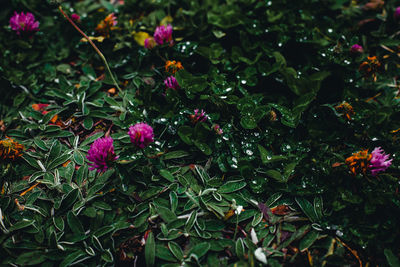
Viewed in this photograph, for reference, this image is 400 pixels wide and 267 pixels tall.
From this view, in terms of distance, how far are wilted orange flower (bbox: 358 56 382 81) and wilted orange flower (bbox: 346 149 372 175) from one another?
70cm

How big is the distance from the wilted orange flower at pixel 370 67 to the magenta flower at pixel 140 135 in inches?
59.2

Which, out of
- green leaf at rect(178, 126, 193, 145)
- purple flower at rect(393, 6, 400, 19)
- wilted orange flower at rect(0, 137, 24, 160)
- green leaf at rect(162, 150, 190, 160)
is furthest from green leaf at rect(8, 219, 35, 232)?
purple flower at rect(393, 6, 400, 19)

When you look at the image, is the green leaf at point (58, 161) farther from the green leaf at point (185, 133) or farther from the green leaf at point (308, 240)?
the green leaf at point (308, 240)

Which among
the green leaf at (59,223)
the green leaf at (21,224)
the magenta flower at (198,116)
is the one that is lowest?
the green leaf at (59,223)

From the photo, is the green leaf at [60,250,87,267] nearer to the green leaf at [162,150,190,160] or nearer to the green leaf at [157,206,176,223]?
the green leaf at [157,206,176,223]

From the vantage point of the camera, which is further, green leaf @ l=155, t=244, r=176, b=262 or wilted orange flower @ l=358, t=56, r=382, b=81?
wilted orange flower @ l=358, t=56, r=382, b=81

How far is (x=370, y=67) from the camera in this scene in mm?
1993

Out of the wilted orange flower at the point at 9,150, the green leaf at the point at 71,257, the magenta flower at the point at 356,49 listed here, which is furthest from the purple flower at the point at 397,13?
the wilted orange flower at the point at 9,150

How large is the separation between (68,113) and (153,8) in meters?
1.26

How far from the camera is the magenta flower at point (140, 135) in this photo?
160 centimetres

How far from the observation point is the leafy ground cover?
5.07 ft

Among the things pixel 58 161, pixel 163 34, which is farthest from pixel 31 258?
pixel 163 34

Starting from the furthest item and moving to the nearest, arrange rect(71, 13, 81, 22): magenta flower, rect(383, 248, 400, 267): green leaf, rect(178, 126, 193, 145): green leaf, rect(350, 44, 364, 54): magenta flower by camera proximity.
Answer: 1. rect(71, 13, 81, 22): magenta flower
2. rect(350, 44, 364, 54): magenta flower
3. rect(178, 126, 193, 145): green leaf
4. rect(383, 248, 400, 267): green leaf

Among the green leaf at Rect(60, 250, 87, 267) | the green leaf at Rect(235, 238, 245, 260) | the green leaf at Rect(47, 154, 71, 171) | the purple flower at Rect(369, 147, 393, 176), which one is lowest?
the green leaf at Rect(235, 238, 245, 260)
